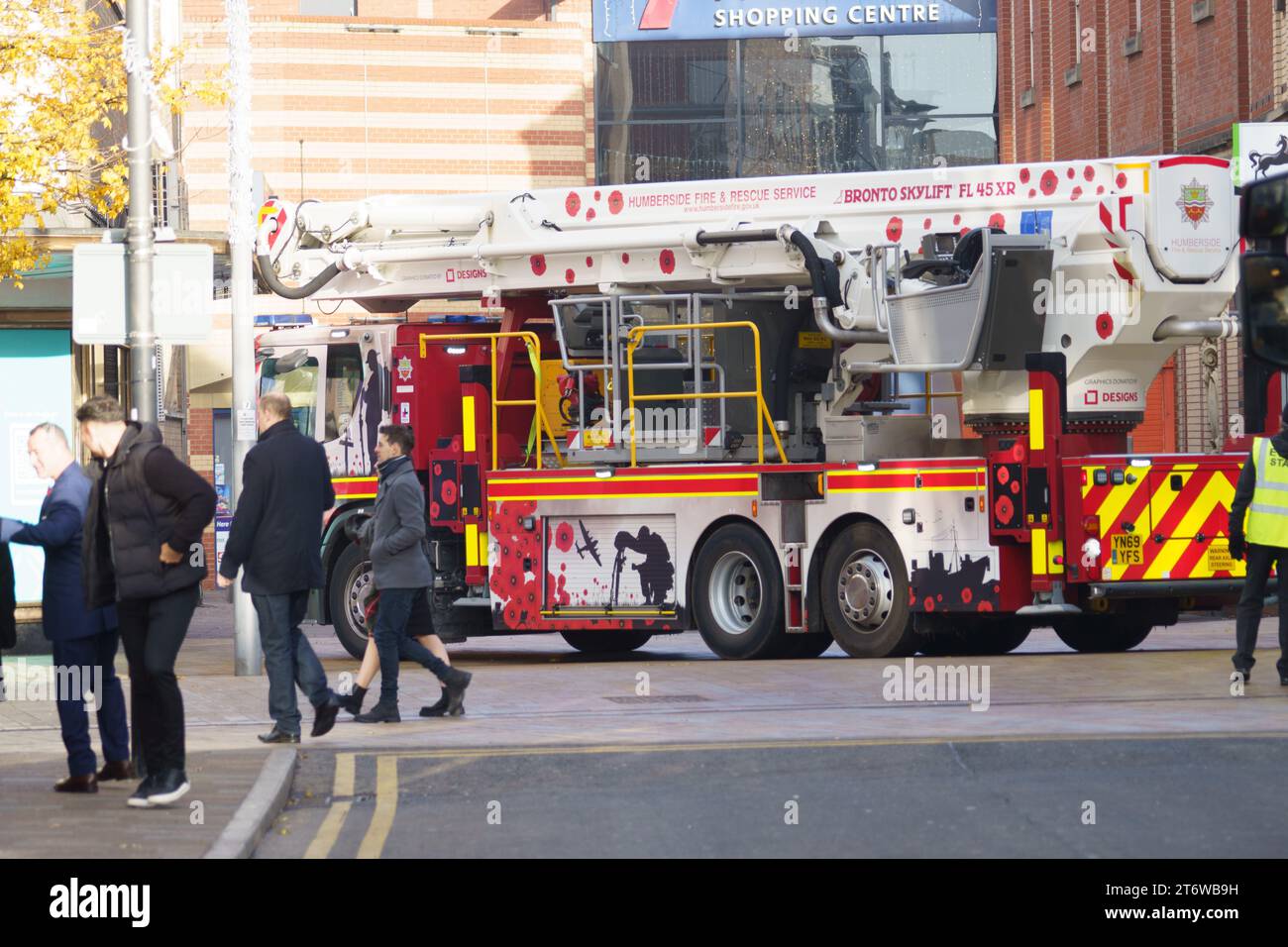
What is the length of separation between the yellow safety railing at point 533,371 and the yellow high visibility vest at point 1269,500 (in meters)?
6.58

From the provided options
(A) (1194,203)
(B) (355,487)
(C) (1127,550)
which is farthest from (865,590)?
(B) (355,487)

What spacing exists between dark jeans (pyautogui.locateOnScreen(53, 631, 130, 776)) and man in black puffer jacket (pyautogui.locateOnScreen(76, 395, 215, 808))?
43 cm

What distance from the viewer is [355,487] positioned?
19.8 m

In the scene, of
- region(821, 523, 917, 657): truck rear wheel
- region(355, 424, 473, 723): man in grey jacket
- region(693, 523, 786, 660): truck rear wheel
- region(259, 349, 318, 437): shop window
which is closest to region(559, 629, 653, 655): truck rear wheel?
region(693, 523, 786, 660): truck rear wheel

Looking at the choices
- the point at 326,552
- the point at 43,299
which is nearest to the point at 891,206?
the point at 326,552

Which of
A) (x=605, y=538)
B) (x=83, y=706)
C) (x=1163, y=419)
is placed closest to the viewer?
(x=83, y=706)

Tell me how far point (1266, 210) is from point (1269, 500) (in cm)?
697

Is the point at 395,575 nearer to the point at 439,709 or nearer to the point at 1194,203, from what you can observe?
the point at 439,709

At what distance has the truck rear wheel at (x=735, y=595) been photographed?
57.8ft

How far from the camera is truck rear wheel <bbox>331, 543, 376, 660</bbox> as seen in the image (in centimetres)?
1953

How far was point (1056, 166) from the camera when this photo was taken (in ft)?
54.6

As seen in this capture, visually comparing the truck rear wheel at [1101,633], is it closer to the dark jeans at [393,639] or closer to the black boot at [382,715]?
the dark jeans at [393,639]

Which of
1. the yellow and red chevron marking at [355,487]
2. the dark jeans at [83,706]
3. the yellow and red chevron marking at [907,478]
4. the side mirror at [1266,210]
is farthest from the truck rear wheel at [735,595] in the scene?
the side mirror at [1266,210]
